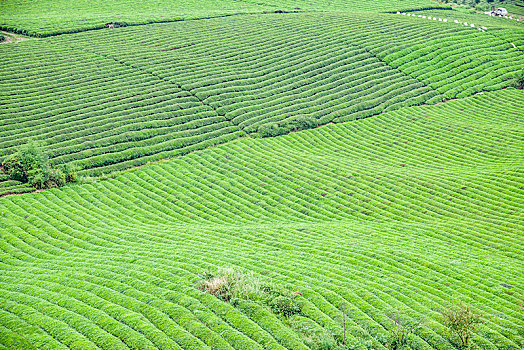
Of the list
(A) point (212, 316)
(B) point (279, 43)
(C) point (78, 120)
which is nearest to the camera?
(A) point (212, 316)

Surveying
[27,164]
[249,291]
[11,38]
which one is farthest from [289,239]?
[11,38]

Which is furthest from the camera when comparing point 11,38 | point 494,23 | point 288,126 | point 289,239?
point 494,23

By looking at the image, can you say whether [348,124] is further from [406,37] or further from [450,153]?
[406,37]

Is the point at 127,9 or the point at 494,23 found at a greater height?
the point at 494,23

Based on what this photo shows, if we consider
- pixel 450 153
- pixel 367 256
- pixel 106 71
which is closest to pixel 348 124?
pixel 450 153

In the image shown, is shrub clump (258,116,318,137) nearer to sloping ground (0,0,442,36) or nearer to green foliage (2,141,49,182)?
green foliage (2,141,49,182)

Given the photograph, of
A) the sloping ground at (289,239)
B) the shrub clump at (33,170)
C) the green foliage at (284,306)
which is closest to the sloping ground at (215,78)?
the shrub clump at (33,170)

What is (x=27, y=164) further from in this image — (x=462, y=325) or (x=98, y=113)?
(x=462, y=325)

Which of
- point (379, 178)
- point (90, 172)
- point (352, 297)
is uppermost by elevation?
point (352, 297)
